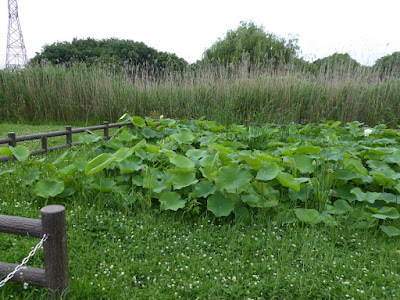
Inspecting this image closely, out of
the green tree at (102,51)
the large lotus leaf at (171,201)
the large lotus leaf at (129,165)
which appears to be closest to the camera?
the large lotus leaf at (171,201)

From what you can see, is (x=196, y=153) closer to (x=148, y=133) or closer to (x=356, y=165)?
(x=148, y=133)

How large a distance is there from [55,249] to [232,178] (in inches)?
47.9

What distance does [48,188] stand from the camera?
229 cm

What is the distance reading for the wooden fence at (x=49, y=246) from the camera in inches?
48.9

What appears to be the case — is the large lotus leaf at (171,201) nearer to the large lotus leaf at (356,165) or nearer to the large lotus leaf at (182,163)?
the large lotus leaf at (182,163)

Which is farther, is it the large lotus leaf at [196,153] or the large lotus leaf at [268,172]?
the large lotus leaf at [196,153]

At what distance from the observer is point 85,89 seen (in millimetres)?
7477

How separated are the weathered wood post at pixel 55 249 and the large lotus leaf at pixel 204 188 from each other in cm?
109

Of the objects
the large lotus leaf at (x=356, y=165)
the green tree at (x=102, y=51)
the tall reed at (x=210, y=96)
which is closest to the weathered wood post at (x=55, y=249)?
the large lotus leaf at (x=356, y=165)

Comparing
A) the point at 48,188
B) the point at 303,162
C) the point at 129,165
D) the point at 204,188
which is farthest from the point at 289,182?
the point at 48,188

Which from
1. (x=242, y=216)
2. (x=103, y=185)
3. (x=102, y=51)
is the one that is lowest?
(x=242, y=216)

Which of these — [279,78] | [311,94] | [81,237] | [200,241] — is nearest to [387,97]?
[311,94]

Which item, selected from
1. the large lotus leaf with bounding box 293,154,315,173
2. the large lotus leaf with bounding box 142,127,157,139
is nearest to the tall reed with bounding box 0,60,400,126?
the large lotus leaf with bounding box 142,127,157,139

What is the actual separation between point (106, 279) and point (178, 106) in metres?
5.28
